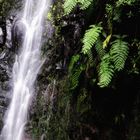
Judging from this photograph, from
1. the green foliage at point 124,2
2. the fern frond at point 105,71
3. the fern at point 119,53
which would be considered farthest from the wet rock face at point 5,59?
the green foliage at point 124,2

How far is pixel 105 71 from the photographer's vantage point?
4859mm

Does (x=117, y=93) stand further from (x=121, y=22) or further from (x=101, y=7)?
(x=101, y=7)

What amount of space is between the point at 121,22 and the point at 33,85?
8.63ft

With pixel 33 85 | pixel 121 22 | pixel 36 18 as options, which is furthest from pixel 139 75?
pixel 36 18

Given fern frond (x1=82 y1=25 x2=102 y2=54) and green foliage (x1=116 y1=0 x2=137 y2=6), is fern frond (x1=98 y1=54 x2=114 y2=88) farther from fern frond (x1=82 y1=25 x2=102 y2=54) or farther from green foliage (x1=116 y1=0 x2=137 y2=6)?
green foliage (x1=116 y1=0 x2=137 y2=6)

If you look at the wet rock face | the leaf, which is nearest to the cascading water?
the wet rock face

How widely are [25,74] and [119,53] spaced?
301 centimetres

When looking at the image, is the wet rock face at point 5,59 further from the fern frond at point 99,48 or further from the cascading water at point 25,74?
the fern frond at point 99,48

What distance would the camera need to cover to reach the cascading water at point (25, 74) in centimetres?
711

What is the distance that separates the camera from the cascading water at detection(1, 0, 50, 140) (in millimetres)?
7105

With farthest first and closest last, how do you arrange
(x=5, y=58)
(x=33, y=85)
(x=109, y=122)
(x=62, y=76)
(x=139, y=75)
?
(x=5, y=58), (x=33, y=85), (x=62, y=76), (x=109, y=122), (x=139, y=75)

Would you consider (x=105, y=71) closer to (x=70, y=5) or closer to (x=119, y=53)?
(x=119, y=53)

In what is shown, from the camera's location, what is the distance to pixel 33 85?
7.18 metres

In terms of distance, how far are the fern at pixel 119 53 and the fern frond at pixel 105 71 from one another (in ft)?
0.33
